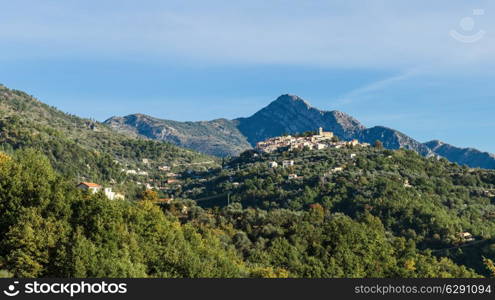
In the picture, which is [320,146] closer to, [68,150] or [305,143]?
[305,143]

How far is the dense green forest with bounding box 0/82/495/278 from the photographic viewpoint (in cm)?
3969

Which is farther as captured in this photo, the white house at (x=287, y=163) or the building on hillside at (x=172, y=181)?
the building on hillside at (x=172, y=181)

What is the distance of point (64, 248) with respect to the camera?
36.8m

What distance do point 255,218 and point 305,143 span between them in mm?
95530

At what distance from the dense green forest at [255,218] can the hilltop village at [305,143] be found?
7.24 m

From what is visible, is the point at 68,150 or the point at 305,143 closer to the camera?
the point at 68,150

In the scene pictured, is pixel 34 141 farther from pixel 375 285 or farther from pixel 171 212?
pixel 375 285

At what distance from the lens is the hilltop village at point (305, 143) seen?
524ft

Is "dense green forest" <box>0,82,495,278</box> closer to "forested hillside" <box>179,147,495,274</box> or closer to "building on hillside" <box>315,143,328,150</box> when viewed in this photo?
"forested hillside" <box>179,147,495,274</box>

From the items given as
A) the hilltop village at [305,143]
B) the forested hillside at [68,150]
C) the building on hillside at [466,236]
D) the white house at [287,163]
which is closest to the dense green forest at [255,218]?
the building on hillside at [466,236]

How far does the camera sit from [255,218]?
71.4m

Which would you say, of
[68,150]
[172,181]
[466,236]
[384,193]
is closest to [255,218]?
[466,236]

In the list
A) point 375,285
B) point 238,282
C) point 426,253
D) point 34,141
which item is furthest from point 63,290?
point 34,141

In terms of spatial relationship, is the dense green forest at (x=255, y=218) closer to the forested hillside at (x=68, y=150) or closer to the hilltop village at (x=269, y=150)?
the forested hillside at (x=68, y=150)
